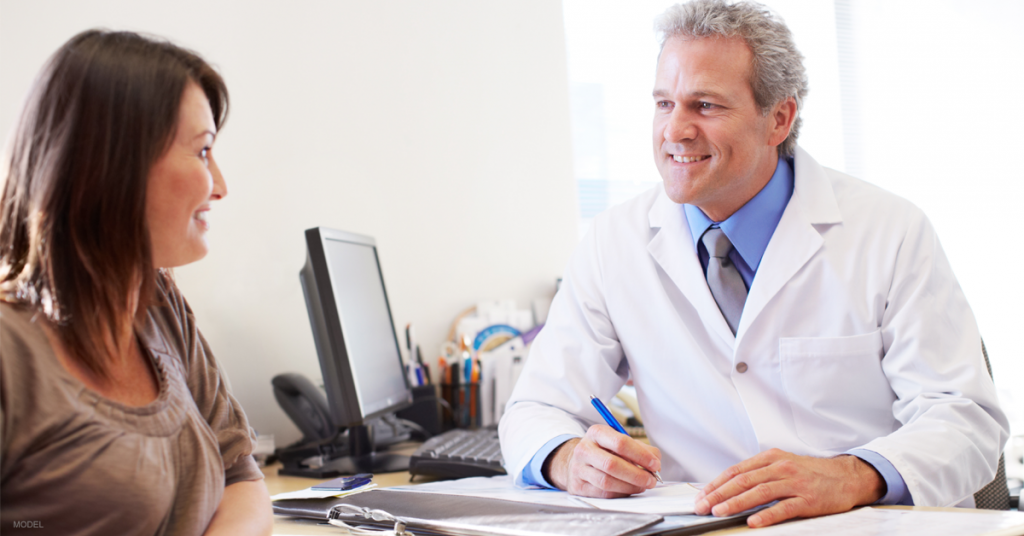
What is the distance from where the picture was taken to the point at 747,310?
1208mm

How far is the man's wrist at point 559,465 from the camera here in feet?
3.41

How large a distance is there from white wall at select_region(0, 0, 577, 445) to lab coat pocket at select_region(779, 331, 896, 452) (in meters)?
1.15

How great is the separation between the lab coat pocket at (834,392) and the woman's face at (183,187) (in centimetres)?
95

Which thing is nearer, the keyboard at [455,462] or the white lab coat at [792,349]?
the white lab coat at [792,349]

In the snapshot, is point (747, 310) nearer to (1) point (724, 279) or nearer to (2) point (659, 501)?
(1) point (724, 279)

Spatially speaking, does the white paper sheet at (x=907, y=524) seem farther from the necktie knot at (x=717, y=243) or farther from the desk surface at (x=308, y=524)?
the necktie knot at (x=717, y=243)

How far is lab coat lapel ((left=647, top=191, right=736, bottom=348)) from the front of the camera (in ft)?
4.08

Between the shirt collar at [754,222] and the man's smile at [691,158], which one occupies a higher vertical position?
the man's smile at [691,158]

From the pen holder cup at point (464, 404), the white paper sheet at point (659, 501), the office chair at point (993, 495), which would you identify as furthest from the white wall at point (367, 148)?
the office chair at point (993, 495)

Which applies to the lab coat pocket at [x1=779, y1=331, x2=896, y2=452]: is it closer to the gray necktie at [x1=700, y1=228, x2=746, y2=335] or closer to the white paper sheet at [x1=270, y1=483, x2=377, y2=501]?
the gray necktie at [x1=700, y1=228, x2=746, y2=335]

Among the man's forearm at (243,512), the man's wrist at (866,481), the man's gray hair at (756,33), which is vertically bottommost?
the man's wrist at (866,481)

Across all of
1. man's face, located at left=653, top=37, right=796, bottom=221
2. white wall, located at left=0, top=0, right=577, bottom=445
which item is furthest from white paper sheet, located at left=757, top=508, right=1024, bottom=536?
white wall, located at left=0, top=0, right=577, bottom=445

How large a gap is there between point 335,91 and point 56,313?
4.72 feet

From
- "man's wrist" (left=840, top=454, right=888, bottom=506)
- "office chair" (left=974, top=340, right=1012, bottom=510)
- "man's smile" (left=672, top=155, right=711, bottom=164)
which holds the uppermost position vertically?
"man's smile" (left=672, top=155, right=711, bottom=164)
